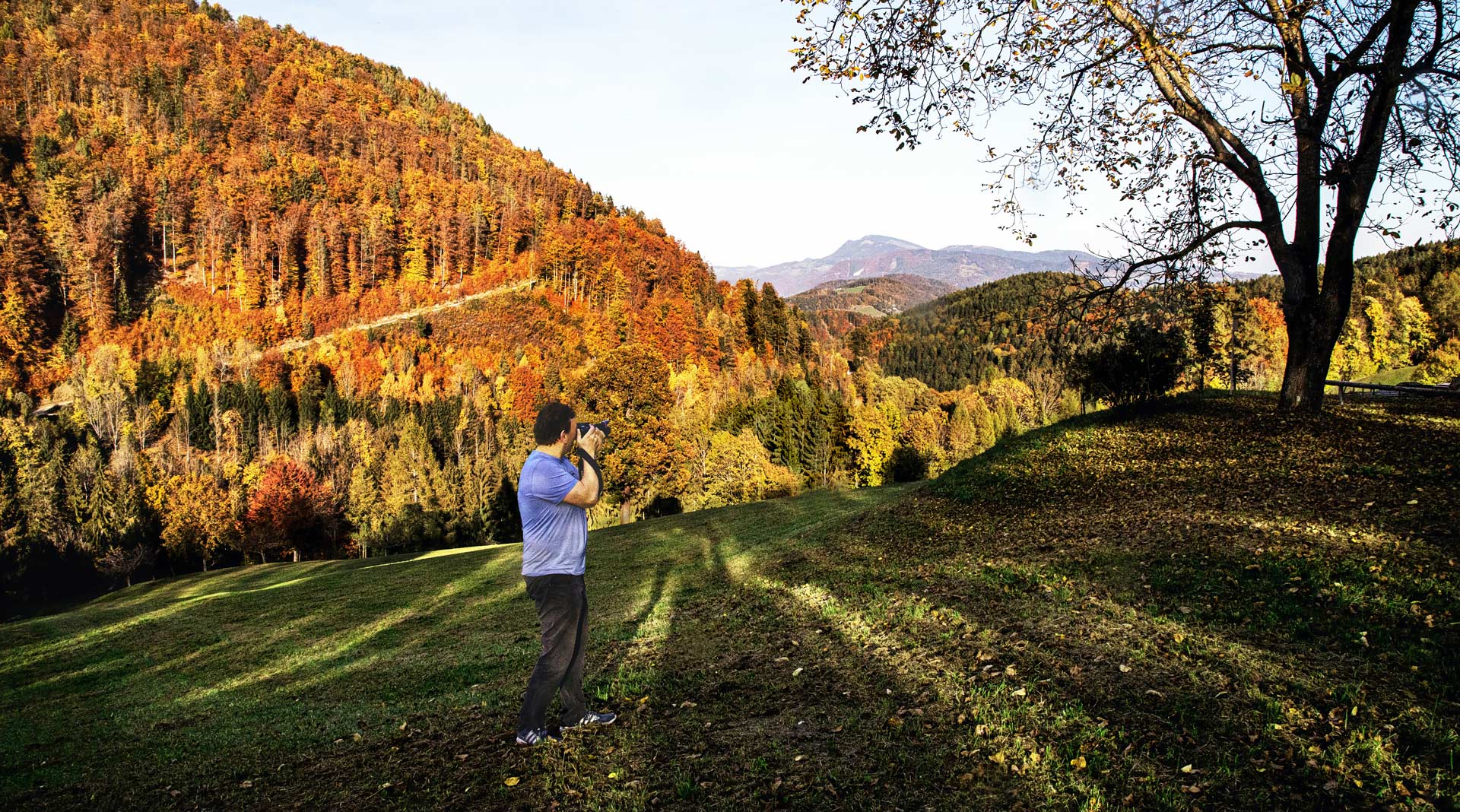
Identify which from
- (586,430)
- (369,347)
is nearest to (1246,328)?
(586,430)

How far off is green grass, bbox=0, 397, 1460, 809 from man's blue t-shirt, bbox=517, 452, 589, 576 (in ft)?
5.27

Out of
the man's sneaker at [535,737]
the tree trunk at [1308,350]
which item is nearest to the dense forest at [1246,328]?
the tree trunk at [1308,350]

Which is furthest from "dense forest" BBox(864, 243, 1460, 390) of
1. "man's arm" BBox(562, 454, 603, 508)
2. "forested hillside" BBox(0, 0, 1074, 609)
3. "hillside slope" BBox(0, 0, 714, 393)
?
"hillside slope" BBox(0, 0, 714, 393)

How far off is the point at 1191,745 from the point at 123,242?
592 feet

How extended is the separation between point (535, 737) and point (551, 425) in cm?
269

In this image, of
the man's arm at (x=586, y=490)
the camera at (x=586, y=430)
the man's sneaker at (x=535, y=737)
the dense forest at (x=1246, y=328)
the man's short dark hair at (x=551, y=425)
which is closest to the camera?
the man's arm at (x=586, y=490)

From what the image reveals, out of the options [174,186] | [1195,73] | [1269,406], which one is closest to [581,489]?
[1195,73]

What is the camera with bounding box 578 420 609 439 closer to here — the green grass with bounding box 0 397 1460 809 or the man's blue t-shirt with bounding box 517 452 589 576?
the man's blue t-shirt with bounding box 517 452 589 576

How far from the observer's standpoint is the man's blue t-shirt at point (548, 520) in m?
5.68

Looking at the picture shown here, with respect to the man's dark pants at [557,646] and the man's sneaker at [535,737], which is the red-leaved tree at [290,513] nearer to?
the man's sneaker at [535,737]

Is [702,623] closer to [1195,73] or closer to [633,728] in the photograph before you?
[633,728]

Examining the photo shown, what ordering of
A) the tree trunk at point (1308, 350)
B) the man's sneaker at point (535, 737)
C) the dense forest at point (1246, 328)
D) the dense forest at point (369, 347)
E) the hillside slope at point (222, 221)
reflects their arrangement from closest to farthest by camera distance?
1. the man's sneaker at point (535, 737)
2. the tree trunk at point (1308, 350)
3. the dense forest at point (1246, 328)
4. the dense forest at point (369, 347)
5. the hillside slope at point (222, 221)

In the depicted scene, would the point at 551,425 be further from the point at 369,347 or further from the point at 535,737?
the point at 369,347

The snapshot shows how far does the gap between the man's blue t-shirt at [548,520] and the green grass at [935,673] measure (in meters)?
1.60
